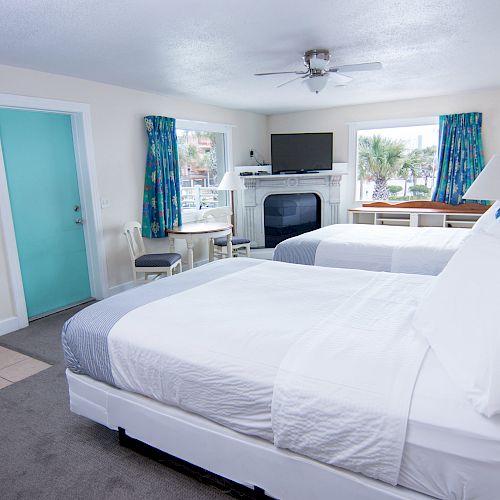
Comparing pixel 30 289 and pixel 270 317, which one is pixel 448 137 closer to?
pixel 270 317

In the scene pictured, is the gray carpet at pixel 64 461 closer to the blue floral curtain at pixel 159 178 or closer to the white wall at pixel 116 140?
the white wall at pixel 116 140

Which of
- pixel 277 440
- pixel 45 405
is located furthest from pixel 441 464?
pixel 45 405

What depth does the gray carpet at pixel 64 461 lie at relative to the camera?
1.75 m

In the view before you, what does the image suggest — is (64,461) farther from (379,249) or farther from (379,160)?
(379,160)

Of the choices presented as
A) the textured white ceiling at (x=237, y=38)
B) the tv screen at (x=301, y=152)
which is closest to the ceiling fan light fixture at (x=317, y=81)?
the textured white ceiling at (x=237, y=38)

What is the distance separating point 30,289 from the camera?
383 cm

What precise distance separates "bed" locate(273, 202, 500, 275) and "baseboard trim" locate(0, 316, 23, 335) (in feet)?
8.26

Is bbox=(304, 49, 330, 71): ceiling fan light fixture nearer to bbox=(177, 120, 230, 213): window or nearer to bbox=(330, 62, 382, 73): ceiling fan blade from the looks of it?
bbox=(330, 62, 382, 73): ceiling fan blade

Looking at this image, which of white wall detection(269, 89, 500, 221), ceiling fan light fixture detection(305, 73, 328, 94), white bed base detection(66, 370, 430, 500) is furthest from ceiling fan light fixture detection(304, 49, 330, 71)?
white bed base detection(66, 370, 430, 500)

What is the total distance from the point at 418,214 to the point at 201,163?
3212mm

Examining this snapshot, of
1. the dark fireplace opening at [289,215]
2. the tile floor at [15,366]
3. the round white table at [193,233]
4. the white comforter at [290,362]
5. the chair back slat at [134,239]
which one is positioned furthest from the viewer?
the dark fireplace opening at [289,215]

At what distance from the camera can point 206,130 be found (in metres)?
5.70

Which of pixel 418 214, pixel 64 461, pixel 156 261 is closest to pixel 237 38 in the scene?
pixel 156 261

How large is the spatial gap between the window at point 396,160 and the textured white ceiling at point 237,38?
4.81 ft
